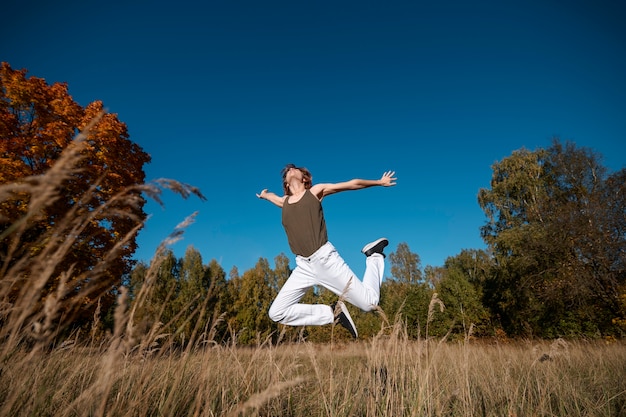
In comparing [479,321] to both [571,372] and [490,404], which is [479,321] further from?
[490,404]

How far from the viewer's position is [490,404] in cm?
261

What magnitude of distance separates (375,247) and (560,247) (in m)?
15.8

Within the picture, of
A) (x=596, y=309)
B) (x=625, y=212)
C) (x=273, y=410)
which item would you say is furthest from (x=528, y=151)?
(x=273, y=410)

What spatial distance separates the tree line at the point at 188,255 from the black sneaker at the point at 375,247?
1.12m

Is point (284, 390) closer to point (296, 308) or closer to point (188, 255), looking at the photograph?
point (296, 308)

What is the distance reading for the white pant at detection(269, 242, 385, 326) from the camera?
349cm

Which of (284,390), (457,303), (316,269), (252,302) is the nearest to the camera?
(284,390)

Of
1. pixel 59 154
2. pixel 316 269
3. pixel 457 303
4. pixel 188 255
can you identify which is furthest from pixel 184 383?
pixel 188 255

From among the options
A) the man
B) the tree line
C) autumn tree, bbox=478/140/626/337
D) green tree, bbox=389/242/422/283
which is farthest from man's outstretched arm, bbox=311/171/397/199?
green tree, bbox=389/242/422/283

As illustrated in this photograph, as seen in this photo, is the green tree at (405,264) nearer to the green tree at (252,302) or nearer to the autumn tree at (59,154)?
the green tree at (252,302)

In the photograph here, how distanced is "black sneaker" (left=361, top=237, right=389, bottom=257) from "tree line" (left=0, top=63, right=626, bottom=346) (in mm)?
1122

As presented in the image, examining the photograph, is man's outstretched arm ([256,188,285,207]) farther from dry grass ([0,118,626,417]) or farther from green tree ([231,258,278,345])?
green tree ([231,258,278,345])

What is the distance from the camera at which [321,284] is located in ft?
12.3

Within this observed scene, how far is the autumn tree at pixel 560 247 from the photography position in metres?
14.0
